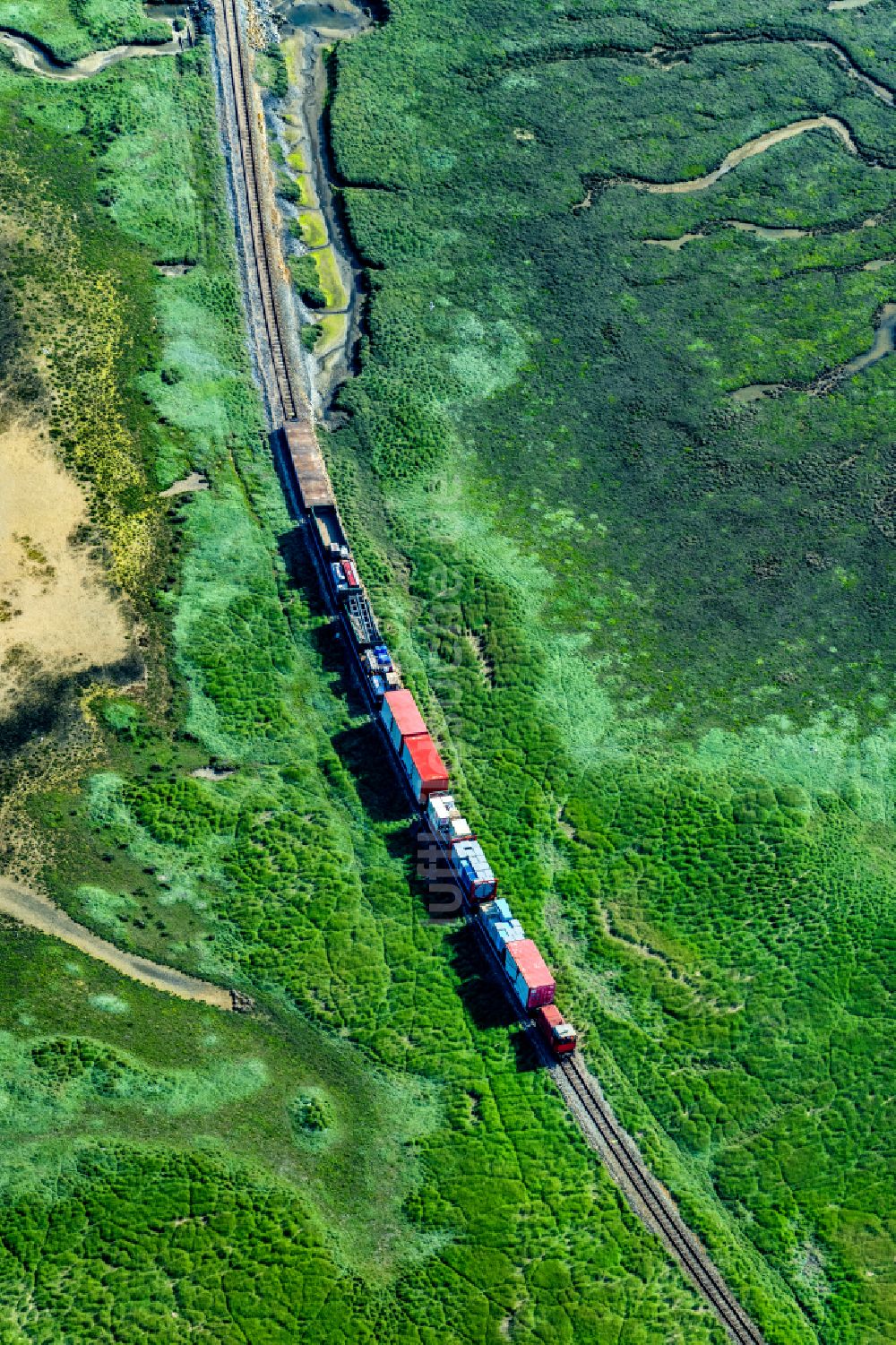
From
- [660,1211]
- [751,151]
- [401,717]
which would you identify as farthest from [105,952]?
[751,151]

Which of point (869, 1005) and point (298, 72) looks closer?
point (869, 1005)

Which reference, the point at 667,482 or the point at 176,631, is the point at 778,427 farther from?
the point at 176,631

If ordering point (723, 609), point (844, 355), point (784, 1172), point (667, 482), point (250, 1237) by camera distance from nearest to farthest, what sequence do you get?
point (250, 1237) → point (784, 1172) → point (723, 609) → point (667, 482) → point (844, 355)

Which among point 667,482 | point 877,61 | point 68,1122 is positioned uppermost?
point 877,61

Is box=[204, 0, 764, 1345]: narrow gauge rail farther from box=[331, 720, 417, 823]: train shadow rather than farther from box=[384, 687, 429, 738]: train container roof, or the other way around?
box=[384, 687, 429, 738]: train container roof

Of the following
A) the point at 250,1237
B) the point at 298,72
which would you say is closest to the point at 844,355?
the point at 298,72

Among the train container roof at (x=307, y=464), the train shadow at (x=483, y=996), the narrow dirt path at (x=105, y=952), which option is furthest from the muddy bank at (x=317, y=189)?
the narrow dirt path at (x=105, y=952)
